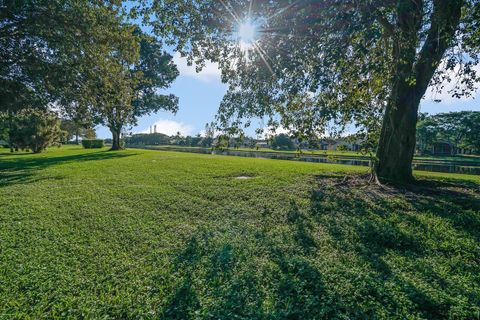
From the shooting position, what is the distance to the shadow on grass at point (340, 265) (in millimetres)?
2539

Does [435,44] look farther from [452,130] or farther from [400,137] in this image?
[452,130]

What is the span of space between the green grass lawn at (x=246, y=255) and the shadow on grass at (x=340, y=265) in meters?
0.02

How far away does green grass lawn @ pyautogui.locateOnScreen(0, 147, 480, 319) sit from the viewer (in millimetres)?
2598

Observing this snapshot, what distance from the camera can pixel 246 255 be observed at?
3.64 m

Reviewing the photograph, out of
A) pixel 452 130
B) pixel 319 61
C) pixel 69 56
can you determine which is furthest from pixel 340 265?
pixel 452 130

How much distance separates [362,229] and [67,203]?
6.67m

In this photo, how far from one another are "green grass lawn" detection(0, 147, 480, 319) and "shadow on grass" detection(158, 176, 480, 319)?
2cm

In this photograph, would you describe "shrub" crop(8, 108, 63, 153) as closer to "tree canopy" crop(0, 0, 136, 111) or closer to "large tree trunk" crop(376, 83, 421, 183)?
"tree canopy" crop(0, 0, 136, 111)

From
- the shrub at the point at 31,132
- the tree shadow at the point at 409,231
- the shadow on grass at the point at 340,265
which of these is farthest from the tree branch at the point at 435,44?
the shrub at the point at 31,132

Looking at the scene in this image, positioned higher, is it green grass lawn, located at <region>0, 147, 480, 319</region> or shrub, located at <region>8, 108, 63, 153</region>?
shrub, located at <region>8, 108, 63, 153</region>

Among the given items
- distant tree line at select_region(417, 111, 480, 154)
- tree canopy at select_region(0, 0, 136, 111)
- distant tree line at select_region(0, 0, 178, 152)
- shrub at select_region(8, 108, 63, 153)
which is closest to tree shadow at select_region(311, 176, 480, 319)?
distant tree line at select_region(0, 0, 178, 152)

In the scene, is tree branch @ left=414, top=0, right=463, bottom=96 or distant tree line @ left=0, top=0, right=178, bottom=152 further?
distant tree line @ left=0, top=0, right=178, bottom=152

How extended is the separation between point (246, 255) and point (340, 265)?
49.0 inches

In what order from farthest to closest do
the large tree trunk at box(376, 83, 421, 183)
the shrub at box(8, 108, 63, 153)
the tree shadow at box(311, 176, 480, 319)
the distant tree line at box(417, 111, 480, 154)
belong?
the distant tree line at box(417, 111, 480, 154) < the shrub at box(8, 108, 63, 153) < the large tree trunk at box(376, 83, 421, 183) < the tree shadow at box(311, 176, 480, 319)
